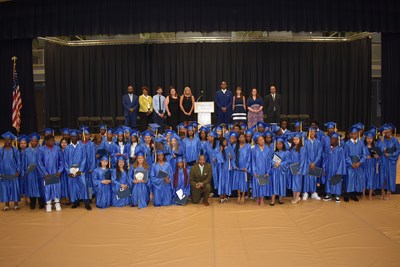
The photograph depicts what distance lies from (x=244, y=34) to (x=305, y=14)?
666 centimetres

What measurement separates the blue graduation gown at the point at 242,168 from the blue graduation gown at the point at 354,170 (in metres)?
2.06

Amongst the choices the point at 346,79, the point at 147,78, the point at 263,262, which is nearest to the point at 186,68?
the point at 147,78

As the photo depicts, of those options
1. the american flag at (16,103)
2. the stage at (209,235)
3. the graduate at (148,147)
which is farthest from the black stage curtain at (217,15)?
the stage at (209,235)

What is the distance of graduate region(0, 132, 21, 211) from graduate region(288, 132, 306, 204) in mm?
5502

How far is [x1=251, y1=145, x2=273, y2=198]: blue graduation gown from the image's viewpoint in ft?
29.4

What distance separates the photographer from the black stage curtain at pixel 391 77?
1541 centimetres

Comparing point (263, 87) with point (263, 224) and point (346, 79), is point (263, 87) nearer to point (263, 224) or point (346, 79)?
point (346, 79)

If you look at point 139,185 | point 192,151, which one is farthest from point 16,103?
point 139,185

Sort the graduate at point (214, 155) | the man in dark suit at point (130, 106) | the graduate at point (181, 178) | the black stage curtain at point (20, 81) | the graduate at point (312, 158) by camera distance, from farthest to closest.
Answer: the black stage curtain at point (20, 81) < the man in dark suit at point (130, 106) < the graduate at point (214, 155) < the graduate at point (312, 158) < the graduate at point (181, 178)

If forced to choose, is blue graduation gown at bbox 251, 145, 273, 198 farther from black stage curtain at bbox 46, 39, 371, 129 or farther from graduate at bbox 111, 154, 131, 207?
black stage curtain at bbox 46, 39, 371, 129

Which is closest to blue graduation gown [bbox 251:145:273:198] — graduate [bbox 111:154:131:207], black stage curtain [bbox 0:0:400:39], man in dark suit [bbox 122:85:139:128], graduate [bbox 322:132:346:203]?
graduate [bbox 322:132:346:203]

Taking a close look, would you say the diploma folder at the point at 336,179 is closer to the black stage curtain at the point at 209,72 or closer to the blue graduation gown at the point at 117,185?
the blue graduation gown at the point at 117,185

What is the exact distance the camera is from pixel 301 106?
67.4 ft

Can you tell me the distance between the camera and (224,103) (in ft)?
48.1
